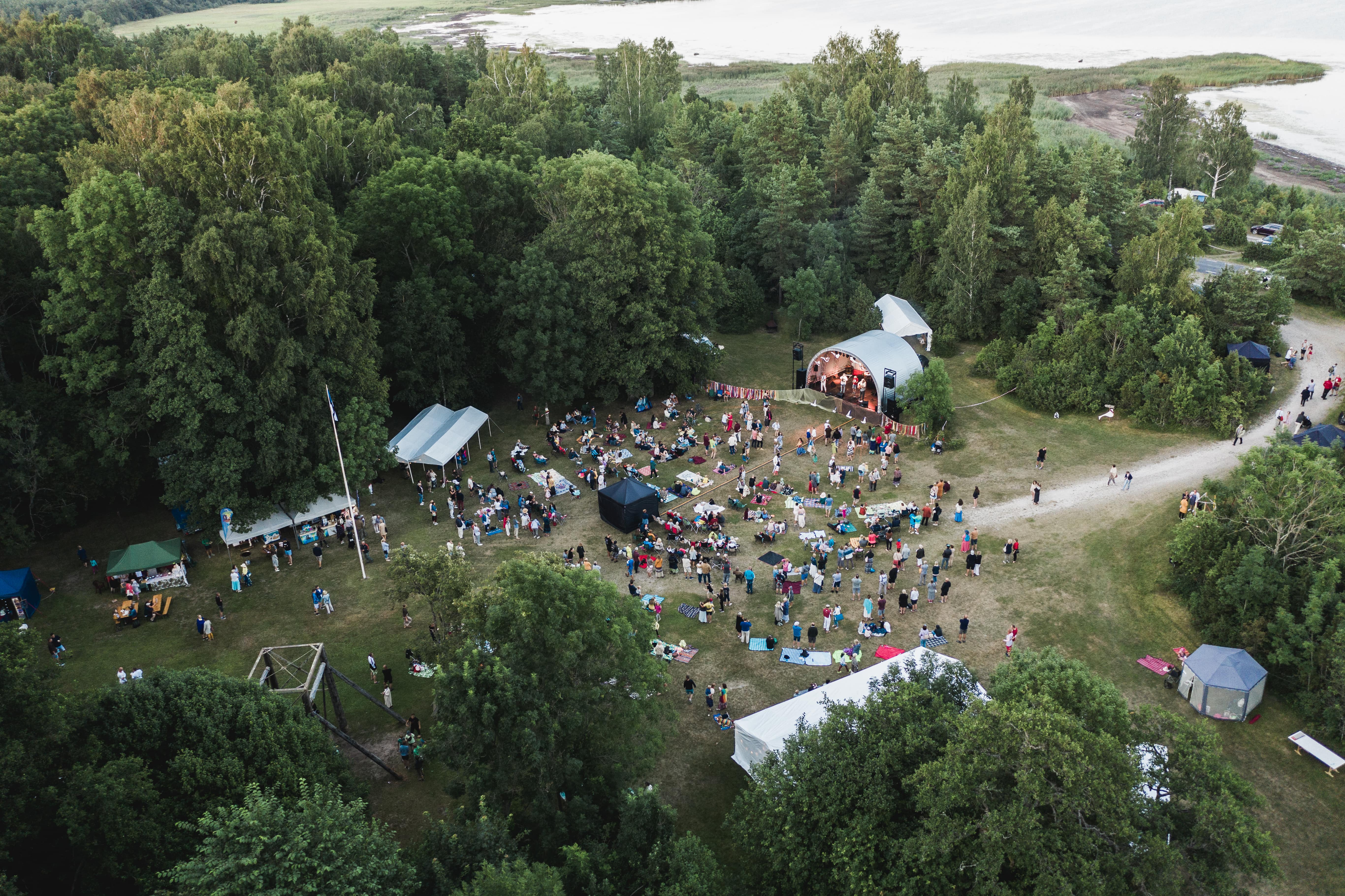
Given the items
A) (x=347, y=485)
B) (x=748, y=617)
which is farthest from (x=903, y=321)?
(x=347, y=485)

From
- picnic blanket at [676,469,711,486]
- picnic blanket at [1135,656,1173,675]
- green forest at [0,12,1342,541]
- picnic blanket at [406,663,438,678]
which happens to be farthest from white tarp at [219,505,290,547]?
picnic blanket at [1135,656,1173,675]

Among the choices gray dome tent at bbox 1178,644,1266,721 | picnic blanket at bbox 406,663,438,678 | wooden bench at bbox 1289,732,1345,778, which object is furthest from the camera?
picnic blanket at bbox 406,663,438,678

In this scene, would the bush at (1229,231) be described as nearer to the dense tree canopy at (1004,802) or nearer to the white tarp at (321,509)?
the dense tree canopy at (1004,802)

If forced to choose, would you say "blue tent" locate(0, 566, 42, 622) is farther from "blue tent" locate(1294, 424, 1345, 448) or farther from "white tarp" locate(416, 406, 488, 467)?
"blue tent" locate(1294, 424, 1345, 448)

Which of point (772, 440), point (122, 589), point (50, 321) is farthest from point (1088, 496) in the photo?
point (50, 321)

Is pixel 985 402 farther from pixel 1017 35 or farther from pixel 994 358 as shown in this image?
pixel 1017 35
